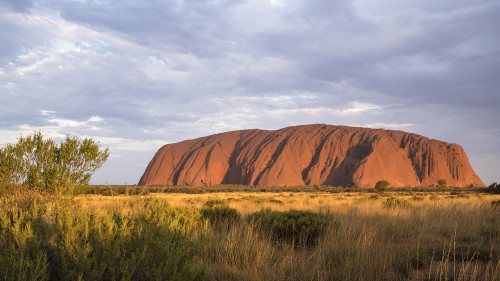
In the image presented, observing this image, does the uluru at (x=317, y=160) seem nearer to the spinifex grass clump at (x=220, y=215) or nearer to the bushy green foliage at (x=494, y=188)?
the bushy green foliage at (x=494, y=188)

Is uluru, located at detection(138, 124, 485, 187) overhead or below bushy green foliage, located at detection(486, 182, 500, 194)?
overhead

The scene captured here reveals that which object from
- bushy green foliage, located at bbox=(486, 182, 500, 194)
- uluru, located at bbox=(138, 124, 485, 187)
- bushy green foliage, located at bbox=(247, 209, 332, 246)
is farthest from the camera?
uluru, located at bbox=(138, 124, 485, 187)

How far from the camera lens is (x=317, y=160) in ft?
257

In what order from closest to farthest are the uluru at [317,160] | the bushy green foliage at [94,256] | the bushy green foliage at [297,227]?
1. the bushy green foliage at [94,256]
2. the bushy green foliage at [297,227]
3. the uluru at [317,160]

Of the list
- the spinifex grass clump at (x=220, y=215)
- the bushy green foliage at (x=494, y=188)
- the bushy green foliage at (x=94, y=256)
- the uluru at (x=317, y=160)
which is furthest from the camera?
the uluru at (x=317, y=160)

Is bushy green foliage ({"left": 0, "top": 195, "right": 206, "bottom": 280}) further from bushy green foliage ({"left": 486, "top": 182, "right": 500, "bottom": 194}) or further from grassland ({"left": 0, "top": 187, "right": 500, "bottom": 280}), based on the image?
bushy green foliage ({"left": 486, "top": 182, "right": 500, "bottom": 194})

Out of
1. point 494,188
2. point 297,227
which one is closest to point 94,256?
point 297,227

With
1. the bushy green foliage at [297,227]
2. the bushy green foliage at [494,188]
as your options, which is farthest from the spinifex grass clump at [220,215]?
the bushy green foliage at [494,188]

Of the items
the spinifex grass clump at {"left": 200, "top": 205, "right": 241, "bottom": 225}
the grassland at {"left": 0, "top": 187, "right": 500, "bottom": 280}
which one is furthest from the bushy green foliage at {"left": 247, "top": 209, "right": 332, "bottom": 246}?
the spinifex grass clump at {"left": 200, "top": 205, "right": 241, "bottom": 225}

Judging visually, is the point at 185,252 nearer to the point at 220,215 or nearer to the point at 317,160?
the point at 220,215

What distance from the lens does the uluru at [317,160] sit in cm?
7412

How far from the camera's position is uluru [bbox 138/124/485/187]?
243ft

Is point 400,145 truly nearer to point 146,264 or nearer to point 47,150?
point 47,150

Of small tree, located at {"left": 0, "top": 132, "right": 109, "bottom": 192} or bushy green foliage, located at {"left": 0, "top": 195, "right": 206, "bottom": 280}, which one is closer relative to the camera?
bushy green foliage, located at {"left": 0, "top": 195, "right": 206, "bottom": 280}
